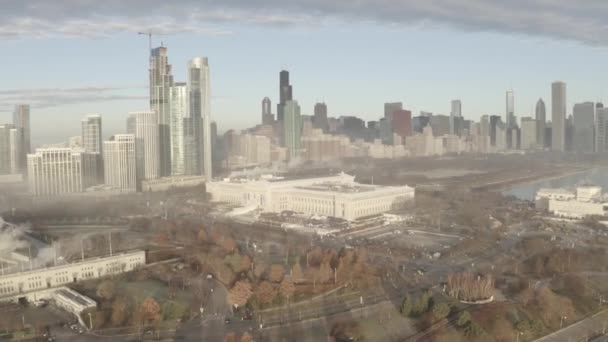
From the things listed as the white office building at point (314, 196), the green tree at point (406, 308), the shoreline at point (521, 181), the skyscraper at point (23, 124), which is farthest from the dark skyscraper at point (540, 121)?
the green tree at point (406, 308)

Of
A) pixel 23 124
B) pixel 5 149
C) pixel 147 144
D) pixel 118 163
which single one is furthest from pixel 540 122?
pixel 5 149

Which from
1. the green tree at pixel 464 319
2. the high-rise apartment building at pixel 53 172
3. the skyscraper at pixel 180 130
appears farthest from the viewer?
the skyscraper at pixel 180 130

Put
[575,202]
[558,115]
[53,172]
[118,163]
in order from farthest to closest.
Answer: [558,115] → [118,163] → [53,172] → [575,202]

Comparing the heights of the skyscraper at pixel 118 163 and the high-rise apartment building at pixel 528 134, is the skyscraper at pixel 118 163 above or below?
below

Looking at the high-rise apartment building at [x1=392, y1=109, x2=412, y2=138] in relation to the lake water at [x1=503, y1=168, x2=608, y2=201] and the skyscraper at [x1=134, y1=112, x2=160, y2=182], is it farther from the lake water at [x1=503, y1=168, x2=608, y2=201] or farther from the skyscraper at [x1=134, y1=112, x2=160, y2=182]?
the skyscraper at [x1=134, y1=112, x2=160, y2=182]

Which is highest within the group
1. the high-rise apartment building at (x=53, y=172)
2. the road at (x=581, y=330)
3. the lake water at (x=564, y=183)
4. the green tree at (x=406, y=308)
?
the high-rise apartment building at (x=53, y=172)

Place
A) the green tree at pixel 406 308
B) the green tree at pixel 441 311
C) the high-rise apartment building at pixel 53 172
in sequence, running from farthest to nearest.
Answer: the high-rise apartment building at pixel 53 172
the green tree at pixel 406 308
the green tree at pixel 441 311

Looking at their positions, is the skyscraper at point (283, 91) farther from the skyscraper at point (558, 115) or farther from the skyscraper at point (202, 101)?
the skyscraper at point (558, 115)

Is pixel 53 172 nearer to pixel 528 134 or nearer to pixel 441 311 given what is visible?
pixel 441 311
